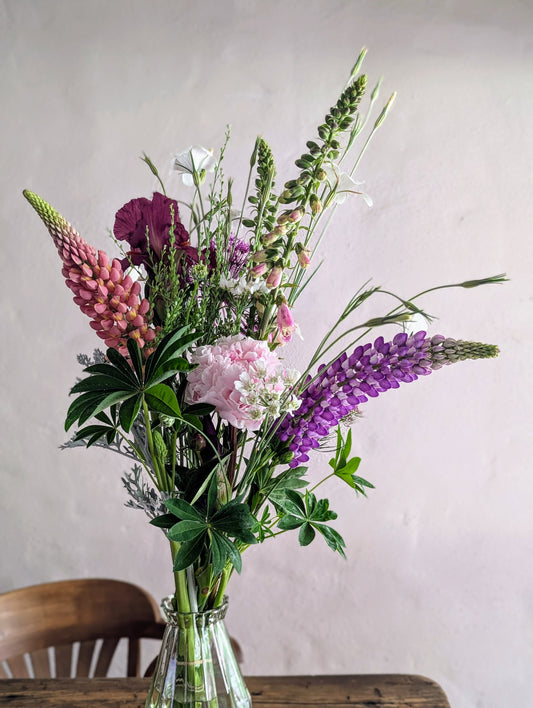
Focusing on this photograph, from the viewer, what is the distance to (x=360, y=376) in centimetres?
72

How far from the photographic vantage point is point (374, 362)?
2.36ft

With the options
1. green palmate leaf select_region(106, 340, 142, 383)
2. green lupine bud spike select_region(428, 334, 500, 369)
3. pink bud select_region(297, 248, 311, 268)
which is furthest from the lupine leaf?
green lupine bud spike select_region(428, 334, 500, 369)

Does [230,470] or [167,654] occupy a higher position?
[230,470]

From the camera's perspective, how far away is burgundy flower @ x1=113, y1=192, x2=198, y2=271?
74cm

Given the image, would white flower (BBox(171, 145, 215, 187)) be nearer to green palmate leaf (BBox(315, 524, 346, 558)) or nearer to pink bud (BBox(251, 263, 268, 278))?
pink bud (BBox(251, 263, 268, 278))

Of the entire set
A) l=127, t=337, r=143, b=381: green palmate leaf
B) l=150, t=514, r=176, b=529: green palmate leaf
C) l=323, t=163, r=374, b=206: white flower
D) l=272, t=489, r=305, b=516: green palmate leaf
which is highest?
l=323, t=163, r=374, b=206: white flower

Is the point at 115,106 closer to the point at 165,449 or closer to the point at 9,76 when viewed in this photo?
the point at 9,76

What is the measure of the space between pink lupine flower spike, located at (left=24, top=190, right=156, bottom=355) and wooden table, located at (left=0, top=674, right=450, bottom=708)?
2.28 feet

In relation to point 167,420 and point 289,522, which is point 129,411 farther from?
point 289,522

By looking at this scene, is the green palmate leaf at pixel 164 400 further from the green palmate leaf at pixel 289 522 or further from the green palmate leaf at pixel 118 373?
the green palmate leaf at pixel 289 522

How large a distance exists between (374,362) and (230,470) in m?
0.22

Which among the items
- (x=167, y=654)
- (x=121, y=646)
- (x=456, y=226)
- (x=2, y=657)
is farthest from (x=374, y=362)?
(x=121, y=646)

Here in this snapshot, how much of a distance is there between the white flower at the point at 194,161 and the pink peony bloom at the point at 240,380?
23 cm

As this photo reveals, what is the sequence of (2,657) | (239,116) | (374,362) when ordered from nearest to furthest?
(374,362) → (2,657) → (239,116)
